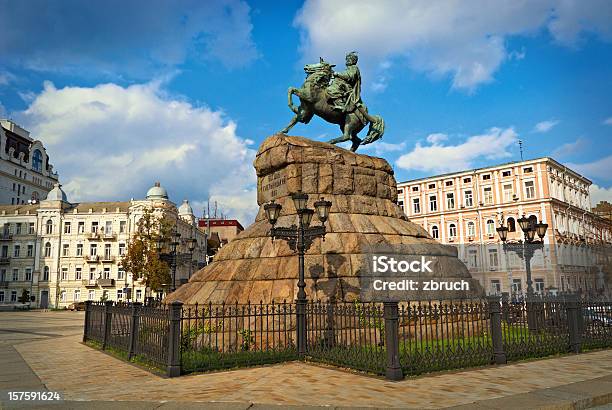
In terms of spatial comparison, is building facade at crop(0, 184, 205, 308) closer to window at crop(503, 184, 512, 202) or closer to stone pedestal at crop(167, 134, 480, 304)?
window at crop(503, 184, 512, 202)

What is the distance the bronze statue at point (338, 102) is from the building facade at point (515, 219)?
36.2 m

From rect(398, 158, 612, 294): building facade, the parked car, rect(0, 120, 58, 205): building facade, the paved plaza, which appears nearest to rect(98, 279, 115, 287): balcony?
the parked car

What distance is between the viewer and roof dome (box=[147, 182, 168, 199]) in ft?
237

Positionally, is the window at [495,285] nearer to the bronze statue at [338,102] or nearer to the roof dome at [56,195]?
the bronze statue at [338,102]

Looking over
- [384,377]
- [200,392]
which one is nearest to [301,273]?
[384,377]

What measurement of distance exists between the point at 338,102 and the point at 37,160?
272 feet

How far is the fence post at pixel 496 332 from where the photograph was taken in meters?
10.9

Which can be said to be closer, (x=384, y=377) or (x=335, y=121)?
(x=384, y=377)

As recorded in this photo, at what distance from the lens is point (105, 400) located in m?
7.77

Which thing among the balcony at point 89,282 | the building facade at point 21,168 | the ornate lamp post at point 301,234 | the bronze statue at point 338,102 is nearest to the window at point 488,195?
the bronze statue at point 338,102

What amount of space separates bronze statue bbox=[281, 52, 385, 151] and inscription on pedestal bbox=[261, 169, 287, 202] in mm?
1841

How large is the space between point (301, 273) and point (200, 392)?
4.46m

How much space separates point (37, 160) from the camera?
86.9m

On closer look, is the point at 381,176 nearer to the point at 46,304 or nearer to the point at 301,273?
the point at 301,273
